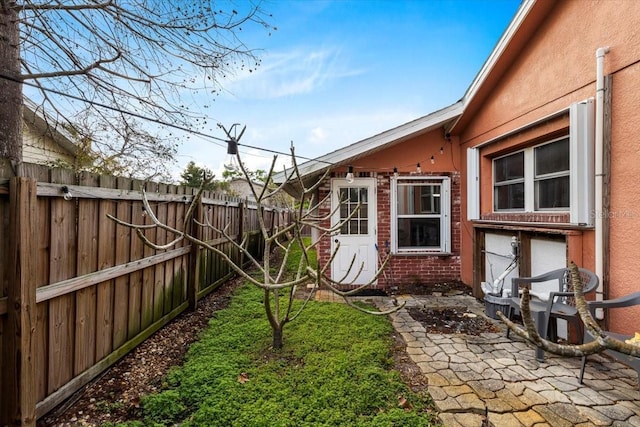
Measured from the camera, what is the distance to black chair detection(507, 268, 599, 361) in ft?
10.8

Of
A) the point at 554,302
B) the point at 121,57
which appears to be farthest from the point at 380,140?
the point at 121,57

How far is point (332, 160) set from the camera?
19.6 ft

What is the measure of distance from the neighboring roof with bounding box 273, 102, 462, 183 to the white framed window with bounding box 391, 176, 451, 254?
3.36 feet

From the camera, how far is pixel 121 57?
11.3ft

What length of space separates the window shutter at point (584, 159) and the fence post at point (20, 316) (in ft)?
16.5

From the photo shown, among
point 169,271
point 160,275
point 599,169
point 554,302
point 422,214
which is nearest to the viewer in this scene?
point 599,169

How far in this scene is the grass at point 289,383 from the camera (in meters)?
2.37

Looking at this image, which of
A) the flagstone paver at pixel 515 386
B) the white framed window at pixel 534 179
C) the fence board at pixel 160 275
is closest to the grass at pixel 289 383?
the flagstone paver at pixel 515 386

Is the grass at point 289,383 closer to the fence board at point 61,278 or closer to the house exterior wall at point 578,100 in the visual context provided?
the fence board at point 61,278

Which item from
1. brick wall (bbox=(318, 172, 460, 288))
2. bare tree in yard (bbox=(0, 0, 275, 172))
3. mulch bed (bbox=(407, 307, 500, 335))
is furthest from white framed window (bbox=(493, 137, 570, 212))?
bare tree in yard (bbox=(0, 0, 275, 172))

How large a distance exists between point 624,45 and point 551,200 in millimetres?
1909

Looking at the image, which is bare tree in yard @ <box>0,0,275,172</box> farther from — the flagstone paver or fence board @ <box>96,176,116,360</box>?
the flagstone paver

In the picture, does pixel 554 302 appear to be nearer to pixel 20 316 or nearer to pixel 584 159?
pixel 584 159

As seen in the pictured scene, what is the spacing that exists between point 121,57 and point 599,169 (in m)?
5.41
